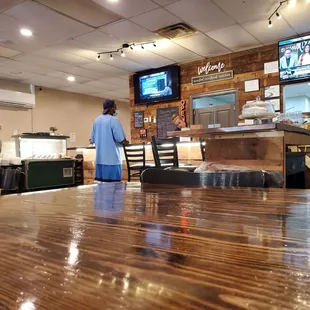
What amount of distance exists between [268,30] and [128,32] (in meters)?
2.20

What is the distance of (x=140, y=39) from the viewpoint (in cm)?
535

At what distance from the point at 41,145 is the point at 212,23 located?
431cm

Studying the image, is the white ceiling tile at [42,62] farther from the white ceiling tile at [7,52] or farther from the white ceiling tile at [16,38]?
the white ceiling tile at [16,38]

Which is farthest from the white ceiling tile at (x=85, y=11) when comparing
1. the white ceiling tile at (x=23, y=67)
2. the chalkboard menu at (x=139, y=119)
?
the chalkboard menu at (x=139, y=119)

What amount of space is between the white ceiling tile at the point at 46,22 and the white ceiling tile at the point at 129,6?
0.72 m

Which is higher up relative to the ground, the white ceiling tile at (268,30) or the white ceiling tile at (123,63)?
the white ceiling tile at (268,30)

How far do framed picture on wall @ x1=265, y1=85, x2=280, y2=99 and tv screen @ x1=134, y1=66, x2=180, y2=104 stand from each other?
1.87m

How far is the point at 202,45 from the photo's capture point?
18.7ft

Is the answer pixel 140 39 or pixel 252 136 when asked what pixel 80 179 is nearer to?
pixel 140 39

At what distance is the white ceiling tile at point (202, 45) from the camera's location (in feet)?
17.6

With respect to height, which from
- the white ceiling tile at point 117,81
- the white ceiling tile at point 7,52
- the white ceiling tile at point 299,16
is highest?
the white ceiling tile at point 299,16

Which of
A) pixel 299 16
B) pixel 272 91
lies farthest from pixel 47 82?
pixel 299 16

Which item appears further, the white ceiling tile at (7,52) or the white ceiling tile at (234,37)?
the white ceiling tile at (7,52)

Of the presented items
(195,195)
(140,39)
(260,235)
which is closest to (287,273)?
(260,235)
